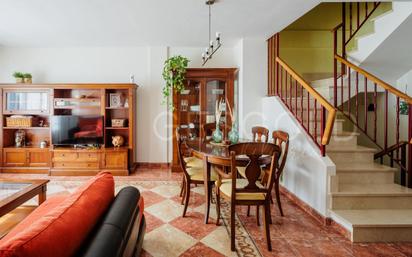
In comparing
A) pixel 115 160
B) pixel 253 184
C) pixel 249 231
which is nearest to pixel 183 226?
pixel 249 231

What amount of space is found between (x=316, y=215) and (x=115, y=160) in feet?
11.2

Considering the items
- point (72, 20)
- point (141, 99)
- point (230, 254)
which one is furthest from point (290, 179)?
point (72, 20)

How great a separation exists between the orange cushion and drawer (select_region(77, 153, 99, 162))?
3308mm

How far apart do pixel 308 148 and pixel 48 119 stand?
4.88 m

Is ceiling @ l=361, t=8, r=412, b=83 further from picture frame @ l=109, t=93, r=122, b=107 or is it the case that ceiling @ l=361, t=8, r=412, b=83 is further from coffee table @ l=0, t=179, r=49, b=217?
coffee table @ l=0, t=179, r=49, b=217

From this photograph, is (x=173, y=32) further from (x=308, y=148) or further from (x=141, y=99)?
(x=308, y=148)

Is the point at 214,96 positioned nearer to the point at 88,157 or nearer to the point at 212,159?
the point at 212,159

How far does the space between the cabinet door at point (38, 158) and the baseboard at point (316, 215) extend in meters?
4.38

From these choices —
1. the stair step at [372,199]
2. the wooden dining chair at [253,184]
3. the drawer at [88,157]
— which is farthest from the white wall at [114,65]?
the stair step at [372,199]

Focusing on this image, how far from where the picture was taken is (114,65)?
4.79m

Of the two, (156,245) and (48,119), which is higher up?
(48,119)

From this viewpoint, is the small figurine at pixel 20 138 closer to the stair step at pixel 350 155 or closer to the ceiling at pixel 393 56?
the stair step at pixel 350 155

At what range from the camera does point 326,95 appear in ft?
13.0

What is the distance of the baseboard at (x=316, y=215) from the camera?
2.28 meters
